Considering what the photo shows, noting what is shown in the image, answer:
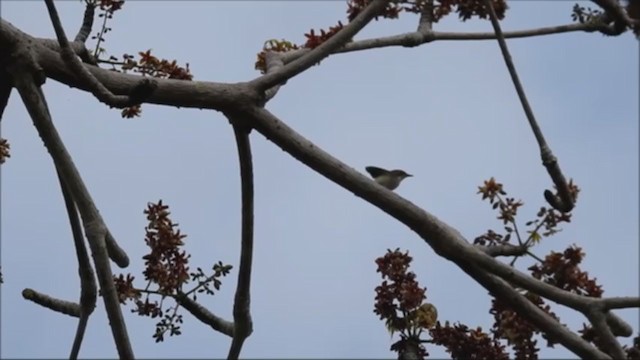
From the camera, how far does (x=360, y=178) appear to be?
489 centimetres

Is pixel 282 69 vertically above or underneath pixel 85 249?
above

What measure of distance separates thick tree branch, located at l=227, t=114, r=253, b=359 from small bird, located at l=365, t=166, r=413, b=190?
669 mm

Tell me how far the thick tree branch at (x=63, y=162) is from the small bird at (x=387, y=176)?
4.87 ft

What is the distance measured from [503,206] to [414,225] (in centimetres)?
41

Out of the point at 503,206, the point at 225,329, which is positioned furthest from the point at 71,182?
the point at 503,206

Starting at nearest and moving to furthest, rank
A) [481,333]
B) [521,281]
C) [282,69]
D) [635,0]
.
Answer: [521,281], [481,333], [282,69], [635,0]

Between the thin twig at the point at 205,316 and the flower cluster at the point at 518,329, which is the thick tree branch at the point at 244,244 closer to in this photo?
the thin twig at the point at 205,316

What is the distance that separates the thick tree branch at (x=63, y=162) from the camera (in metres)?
4.48

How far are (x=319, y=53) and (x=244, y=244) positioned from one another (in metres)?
0.90

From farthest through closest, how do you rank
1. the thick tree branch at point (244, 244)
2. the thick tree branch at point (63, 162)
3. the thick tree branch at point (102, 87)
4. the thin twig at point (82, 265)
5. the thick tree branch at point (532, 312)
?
the thick tree branch at point (244, 244) < the thin twig at point (82, 265) < the thick tree branch at point (102, 87) < the thick tree branch at point (63, 162) < the thick tree branch at point (532, 312)

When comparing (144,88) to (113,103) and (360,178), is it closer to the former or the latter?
(113,103)

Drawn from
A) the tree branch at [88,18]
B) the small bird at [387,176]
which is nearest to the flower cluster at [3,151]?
the tree branch at [88,18]

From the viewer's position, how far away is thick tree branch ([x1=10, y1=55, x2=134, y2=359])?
448 centimetres

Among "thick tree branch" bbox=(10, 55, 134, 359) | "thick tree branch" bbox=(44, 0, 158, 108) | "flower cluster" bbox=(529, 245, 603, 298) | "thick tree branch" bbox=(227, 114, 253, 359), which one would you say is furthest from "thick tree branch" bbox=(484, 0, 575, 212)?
"thick tree branch" bbox=(10, 55, 134, 359)
